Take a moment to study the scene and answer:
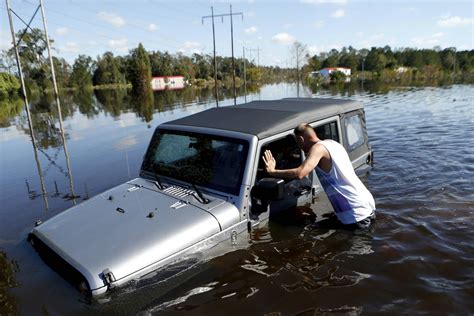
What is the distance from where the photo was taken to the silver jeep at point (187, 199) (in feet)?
9.59

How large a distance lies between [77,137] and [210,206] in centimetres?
1309

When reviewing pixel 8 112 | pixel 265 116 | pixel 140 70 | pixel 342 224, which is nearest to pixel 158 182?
pixel 265 116

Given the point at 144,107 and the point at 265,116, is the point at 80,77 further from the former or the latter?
the point at 265,116

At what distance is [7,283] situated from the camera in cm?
359

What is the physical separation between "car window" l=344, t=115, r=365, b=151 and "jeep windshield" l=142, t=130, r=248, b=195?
2270 mm

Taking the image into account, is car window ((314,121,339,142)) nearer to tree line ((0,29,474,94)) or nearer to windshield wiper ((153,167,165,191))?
windshield wiper ((153,167,165,191))

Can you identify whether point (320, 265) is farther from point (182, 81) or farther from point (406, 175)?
point (182, 81)

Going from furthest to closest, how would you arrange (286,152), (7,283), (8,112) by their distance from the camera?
(8,112), (286,152), (7,283)

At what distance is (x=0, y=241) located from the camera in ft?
17.1

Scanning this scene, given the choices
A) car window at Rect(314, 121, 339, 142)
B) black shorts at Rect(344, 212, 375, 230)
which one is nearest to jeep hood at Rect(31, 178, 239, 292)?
black shorts at Rect(344, 212, 375, 230)

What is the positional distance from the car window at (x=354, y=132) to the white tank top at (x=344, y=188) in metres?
1.28

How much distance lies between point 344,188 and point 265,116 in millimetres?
1360

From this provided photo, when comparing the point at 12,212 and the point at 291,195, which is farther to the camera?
the point at 12,212

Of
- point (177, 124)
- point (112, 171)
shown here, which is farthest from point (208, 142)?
point (112, 171)
